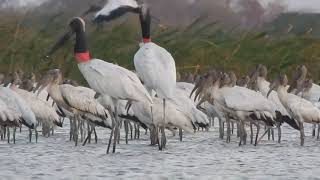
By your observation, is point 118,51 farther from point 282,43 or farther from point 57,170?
point 57,170

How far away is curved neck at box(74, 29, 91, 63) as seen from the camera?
11.1 metres

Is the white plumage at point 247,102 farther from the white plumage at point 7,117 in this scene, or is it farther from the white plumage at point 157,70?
the white plumage at point 7,117

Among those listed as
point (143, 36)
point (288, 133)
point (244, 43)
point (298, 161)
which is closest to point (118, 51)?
point (244, 43)

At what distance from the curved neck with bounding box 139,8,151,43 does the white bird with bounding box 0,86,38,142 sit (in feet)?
7.60

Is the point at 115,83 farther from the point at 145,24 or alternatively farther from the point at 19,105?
the point at 19,105

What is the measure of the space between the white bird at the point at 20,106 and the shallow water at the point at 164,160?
1.20ft

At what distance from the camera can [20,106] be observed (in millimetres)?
12438

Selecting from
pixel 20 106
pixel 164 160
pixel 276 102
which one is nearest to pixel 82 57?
pixel 20 106

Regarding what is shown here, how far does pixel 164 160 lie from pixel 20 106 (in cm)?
388

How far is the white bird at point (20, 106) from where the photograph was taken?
12.2 meters

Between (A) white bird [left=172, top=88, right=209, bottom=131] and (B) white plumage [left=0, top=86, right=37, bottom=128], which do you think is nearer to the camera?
(B) white plumage [left=0, top=86, right=37, bottom=128]

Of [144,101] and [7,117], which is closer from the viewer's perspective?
[144,101]

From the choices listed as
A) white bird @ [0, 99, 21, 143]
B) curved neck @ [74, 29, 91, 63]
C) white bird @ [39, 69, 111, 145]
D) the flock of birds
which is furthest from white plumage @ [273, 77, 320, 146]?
Result: white bird @ [0, 99, 21, 143]

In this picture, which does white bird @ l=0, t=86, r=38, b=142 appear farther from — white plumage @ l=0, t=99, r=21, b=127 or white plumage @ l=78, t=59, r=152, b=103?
white plumage @ l=78, t=59, r=152, b=103
